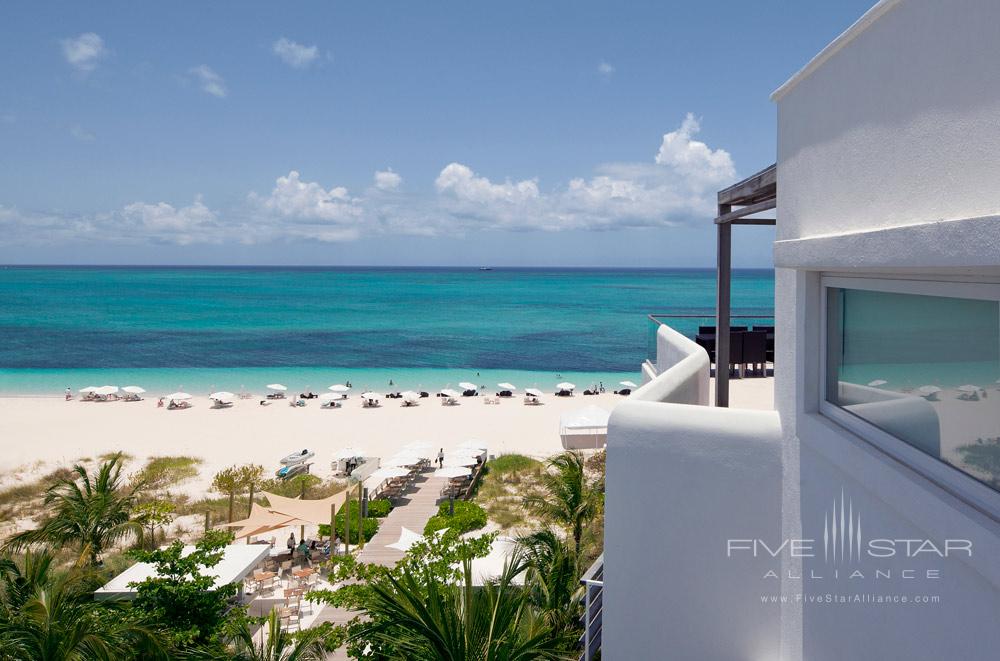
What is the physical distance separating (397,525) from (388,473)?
8.11 ft

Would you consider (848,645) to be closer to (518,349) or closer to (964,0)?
(964,0)

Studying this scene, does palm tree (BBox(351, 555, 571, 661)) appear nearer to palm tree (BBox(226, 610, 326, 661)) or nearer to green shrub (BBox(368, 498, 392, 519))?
palm tree (BBox(226, 610, 326, 661))

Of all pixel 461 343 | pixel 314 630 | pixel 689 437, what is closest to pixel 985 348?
pixel 689 437

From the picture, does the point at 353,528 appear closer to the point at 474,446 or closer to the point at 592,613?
the point at 474,446

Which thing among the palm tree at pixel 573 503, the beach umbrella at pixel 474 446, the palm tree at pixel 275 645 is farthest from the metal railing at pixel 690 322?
the beach umbrella at pixel 474 446

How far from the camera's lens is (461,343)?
6134 cm

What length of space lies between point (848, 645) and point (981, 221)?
2176 mm

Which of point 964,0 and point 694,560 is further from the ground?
point 964,0

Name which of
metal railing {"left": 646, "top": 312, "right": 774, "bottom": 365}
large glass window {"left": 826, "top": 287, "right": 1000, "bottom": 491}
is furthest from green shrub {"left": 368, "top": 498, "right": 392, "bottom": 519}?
large glass window {"left": 826, "top": 287, "right": 1000, "bottom": 491}

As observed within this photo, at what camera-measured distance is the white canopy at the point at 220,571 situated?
10.2m

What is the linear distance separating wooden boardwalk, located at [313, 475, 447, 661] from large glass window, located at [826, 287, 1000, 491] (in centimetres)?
854

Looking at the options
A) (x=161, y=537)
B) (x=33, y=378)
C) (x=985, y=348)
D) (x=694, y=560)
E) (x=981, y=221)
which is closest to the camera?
(x=981, y=221)

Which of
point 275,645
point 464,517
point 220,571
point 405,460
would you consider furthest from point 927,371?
point 405,460

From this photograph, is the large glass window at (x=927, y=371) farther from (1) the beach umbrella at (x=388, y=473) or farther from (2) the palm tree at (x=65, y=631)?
(1) the beach umbrella at (x=388, y=473)
